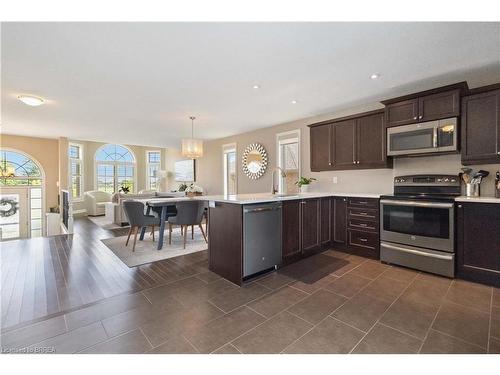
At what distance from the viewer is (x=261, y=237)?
8.78 ft

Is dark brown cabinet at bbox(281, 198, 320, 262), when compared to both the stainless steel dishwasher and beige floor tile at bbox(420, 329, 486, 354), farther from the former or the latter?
beige floor tile at bbox(420, 329, 486, 354)

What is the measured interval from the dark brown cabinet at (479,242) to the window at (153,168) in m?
10.2

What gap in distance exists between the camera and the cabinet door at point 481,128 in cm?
250

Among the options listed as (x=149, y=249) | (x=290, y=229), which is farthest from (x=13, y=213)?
(x=290, y=229)

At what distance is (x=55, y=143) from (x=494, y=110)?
9.65 metres

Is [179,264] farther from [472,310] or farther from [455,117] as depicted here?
[455,117]

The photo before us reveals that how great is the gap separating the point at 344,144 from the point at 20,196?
8680 mm

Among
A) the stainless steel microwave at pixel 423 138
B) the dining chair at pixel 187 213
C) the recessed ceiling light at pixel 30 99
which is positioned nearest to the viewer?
the stainless steel microwave at pixel 423 138

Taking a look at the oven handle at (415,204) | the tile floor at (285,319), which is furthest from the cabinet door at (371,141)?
the tile floor at (285,319)

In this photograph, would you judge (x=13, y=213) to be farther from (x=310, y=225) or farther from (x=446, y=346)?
(x=446, y=346)

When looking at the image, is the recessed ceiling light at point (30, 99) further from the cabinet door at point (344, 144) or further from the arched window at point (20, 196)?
the cabinet door at point (344, 144)
